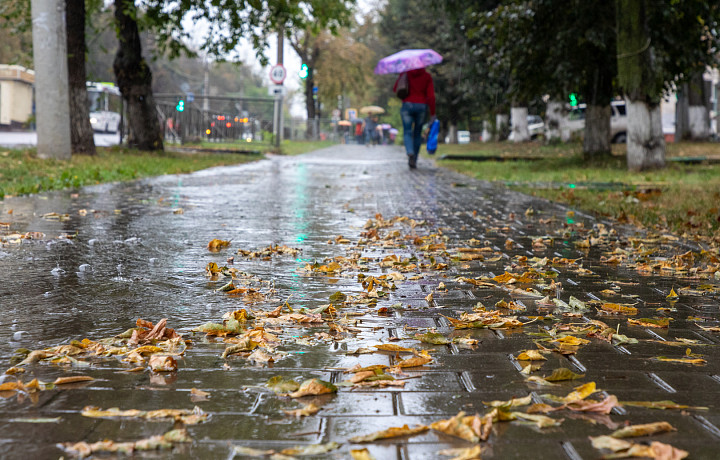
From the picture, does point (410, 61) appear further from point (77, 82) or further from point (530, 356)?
point (530, 356)

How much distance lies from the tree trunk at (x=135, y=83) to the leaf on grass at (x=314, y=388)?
62.6 ft

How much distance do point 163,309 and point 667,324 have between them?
2.40 m

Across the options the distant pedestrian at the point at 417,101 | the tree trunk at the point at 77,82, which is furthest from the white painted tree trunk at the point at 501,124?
the tree trunk at the point at 77,82

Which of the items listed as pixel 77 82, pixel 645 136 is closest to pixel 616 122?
pixel 645 136

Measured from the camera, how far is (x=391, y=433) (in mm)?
2357

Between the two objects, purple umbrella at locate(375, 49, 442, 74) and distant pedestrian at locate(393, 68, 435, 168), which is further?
purple umbrella at locate(375, 49, 442, 74)

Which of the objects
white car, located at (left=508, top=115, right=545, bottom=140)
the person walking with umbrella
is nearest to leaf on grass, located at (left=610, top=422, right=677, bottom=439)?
the person walking with umbrella

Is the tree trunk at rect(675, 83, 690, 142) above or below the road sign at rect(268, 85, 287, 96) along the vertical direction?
below

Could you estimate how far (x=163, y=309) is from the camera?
398 centimetres

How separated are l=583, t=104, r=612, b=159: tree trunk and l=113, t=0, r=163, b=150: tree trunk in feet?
35.1

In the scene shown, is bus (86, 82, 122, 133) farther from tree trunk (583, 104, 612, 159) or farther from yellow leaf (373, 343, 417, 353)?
yellow leaf (373, 343, 417, 353)

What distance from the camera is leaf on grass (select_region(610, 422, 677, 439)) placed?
2.34 m

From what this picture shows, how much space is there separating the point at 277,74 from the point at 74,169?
13604 mm

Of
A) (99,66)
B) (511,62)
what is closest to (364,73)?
(99,66)
